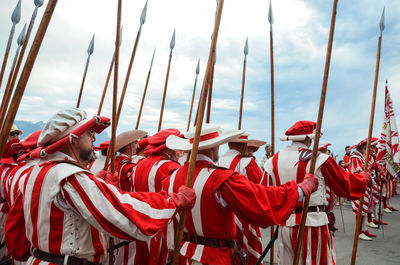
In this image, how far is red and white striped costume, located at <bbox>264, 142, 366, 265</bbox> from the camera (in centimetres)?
299

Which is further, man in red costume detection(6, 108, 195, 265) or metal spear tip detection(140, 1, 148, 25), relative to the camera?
metal spear tip detection(140, 1, 148, 25)

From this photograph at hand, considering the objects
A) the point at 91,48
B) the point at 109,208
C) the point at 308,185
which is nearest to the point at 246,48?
the point at 91,48

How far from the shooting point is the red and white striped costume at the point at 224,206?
6.65ft

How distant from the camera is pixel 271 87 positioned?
11.6 ft

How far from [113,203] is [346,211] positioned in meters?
9.35

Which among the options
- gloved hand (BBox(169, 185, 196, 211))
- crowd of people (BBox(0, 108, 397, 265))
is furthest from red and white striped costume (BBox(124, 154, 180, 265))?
gloved hand (BBox(169, 185, 196, 211))

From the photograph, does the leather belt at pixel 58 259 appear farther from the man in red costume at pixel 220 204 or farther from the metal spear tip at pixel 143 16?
the metal spear tip at pixel 143 16

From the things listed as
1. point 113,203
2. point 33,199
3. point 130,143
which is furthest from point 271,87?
point 33,199

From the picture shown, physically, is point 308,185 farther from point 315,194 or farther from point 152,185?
point 152,185

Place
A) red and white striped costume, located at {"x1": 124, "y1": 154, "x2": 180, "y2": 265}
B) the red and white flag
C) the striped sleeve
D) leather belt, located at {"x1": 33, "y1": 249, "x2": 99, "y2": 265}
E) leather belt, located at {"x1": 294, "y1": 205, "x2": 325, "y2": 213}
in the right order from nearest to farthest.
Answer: the striped sleeve < leather belt, located at {"x1": 33, "y1": 249, "x2": 99, "y2": 265} < leather belt, located at {"x1": 294, "y1": 205, "x2": 325, "y2": 213} < red and white striped costume, located at {"x1": 124, "y1": 154, "x2": 180, "y2": 265} < the red and white flag

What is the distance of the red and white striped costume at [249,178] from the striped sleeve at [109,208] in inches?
82.1

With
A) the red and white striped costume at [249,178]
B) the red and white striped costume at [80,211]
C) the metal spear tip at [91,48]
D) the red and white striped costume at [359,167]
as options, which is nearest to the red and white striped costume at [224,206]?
the red and white striped costume at [80,211]

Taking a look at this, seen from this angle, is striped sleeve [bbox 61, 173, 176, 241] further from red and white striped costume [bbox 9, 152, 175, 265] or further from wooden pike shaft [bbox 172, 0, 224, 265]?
wooden pike shaft [bbox 172, 0, 224, 265]

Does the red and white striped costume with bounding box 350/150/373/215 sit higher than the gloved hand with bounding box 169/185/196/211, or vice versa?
the gloved hand with bounding box 169/185/196/211
